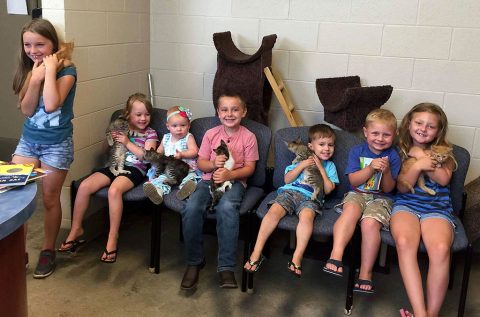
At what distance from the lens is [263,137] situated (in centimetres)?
311

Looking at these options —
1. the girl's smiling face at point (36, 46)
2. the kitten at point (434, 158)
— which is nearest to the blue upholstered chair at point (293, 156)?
the kitten at point (434, 158)

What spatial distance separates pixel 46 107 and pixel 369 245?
175cm

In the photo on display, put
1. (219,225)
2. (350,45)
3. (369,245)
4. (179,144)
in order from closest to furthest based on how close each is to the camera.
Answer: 1. (369,245)
2. (219,225)
3. (179,144)
4. (350,45)

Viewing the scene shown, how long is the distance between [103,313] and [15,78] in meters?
1.31

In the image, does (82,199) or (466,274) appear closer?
(466,274)

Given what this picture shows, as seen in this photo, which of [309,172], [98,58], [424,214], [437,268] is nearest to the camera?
[437,268]

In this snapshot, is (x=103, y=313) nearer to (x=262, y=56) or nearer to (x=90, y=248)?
(x=90, y=248)

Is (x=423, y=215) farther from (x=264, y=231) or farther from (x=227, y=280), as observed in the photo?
(x=227, y=280)

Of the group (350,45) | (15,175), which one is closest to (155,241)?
(15,175)

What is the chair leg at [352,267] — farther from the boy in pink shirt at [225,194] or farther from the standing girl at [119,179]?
the standing girl at [119,179]

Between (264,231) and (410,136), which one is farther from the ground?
(410,136)

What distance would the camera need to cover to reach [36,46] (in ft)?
8.96

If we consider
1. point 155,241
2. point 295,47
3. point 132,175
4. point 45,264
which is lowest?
point 45,264

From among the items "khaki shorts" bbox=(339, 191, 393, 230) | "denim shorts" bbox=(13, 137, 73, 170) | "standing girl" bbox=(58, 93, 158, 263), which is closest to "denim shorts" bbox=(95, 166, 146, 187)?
"standing girl" bbox=(58, 93, 158, 263)
